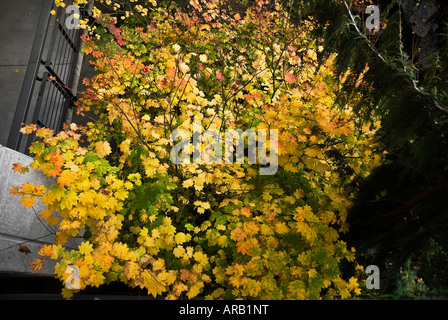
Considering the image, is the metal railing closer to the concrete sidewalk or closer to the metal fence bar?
the metal fence bar

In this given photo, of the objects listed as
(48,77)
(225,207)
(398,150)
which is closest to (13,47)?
(48,77)

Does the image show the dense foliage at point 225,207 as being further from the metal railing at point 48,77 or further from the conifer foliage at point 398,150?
the metal railing at point 48,77

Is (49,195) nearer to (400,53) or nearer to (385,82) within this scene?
(385,82)

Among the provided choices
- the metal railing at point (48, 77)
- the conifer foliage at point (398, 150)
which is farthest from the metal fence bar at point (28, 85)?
the conifer foliage at point (398, 150)

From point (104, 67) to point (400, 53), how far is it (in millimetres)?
6024

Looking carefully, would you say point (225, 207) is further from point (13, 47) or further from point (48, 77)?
point (13, 47)

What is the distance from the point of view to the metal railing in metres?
4.48

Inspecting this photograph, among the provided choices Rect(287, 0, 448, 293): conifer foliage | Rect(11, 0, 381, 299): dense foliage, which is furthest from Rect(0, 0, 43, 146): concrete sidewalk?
Rect(287, 0, 448, 293): conifer foliage

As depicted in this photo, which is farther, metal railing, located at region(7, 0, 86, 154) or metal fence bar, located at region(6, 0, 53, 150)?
metal railing, located at region(7, 0, 86, 154)

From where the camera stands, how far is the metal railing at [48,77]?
4480 mm

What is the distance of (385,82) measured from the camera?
1856 millimetres

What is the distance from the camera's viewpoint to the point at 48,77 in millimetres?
5469
